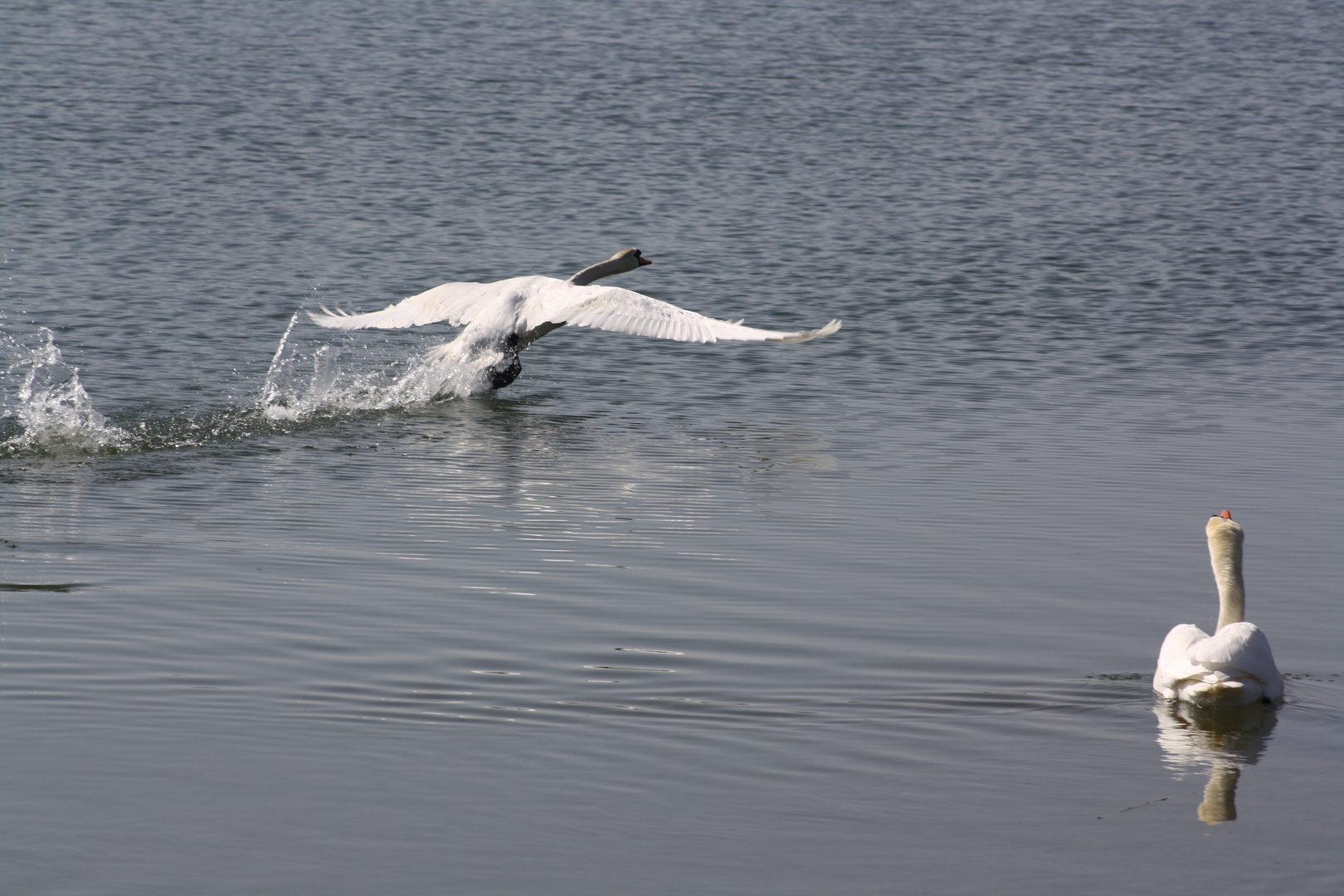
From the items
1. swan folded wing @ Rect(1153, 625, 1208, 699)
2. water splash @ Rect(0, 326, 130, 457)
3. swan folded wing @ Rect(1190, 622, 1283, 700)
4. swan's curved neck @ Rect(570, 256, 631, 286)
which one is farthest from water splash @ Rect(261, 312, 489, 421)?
swan folded wing @ Rect(1190, 622, 1283, 700)

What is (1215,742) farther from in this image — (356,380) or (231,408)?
(356,380)

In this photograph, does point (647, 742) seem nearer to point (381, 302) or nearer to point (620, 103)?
point (381, 302)

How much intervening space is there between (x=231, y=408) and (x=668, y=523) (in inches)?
195

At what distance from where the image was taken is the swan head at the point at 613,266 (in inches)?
623

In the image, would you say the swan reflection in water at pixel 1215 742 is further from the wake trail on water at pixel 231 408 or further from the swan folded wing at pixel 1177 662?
the wake trail on water at pixel 231 408

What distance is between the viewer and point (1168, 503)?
409 inches

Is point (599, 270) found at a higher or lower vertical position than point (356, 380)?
higher

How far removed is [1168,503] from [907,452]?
6.92 feet

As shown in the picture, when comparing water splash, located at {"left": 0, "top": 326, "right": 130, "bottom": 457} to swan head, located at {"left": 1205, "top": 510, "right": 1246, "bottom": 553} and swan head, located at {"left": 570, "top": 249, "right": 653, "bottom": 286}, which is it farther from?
swan head, located at {"left": 1205, "top": 510, "right": 1246, "bottom": 553}

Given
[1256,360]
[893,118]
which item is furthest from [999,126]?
[1256,360]

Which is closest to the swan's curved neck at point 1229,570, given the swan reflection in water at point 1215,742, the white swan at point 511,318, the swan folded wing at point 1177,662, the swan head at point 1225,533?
the swan head at point 1225,533

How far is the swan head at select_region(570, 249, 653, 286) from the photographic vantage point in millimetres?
15812

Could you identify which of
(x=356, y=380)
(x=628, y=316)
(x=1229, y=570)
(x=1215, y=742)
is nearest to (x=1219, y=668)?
(x=1215, y=742)

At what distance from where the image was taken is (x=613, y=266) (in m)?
16.2
